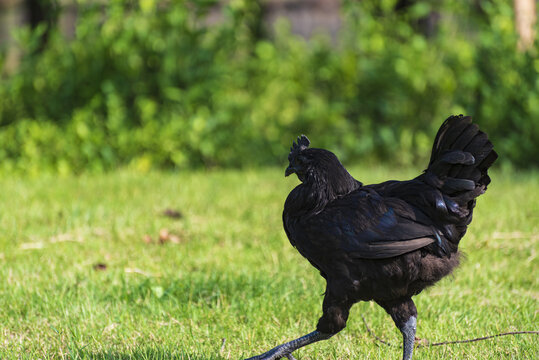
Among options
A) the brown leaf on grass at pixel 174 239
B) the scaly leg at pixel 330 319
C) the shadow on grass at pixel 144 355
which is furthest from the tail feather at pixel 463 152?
the brown leaf on grass at pixel 174 239

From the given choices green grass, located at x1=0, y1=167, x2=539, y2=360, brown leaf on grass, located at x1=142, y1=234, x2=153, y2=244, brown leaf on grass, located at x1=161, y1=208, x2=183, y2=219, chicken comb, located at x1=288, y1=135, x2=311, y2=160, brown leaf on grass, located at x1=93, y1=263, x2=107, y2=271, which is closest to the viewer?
chicken comb, located at x1=288, y1=135, x2=311, y2=160

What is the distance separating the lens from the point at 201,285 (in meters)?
4.19

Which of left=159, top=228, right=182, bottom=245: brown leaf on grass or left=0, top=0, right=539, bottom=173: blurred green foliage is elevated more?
left=0, top=0, right=539, bottom=173: blurred green foliage

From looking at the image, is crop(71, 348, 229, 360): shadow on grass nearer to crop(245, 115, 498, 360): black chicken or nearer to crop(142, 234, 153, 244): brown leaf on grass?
crop(245, 115, 498, 360): black chicken

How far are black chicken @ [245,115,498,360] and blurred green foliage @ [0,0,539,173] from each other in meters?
5.32

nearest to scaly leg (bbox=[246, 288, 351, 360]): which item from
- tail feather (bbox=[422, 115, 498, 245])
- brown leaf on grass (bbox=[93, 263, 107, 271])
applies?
tail feather (bbox=[422, 115, 498, 245])

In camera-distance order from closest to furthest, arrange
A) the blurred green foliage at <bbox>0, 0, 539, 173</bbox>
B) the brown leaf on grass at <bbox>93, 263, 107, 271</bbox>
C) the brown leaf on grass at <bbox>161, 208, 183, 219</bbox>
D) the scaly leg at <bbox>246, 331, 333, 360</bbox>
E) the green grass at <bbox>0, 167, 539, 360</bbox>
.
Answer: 1. the scaly leg at <bbox>246, 331, 333, 360</bbox>
2. the green grass at <bbox>0, 167, 539, 360</bbox>
3. the brown leaf on grass at <bbox>93, 263, 107, 271</bbox>
4. the brown leaf on grass at <bbox>161, 208, 183, 219</bbox>
5. the blurred green foliage at <bbox>0, 0, 539, 173</bbox>

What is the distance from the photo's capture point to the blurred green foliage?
26.6 feet

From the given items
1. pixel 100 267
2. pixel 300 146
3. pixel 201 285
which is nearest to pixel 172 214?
pixel 100 267

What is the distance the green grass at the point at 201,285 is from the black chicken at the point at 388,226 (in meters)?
0.48

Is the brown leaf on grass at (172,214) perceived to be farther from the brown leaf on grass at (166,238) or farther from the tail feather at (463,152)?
the tail feather at (463,152)

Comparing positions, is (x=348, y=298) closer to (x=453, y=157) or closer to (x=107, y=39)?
(x=453, y=157)

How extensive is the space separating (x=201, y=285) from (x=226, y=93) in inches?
192

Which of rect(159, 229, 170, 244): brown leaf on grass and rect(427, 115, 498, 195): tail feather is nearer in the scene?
rect(427, 115, 498, 195): tail feather
